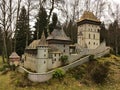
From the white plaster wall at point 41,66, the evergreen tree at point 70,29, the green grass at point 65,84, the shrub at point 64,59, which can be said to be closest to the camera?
the green grass at point 65,84

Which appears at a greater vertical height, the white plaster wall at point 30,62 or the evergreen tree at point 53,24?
the evergreen tree at point 53,24

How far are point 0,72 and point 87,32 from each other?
51.3ft

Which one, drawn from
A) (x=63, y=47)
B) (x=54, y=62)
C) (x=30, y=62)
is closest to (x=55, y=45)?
(x=63, y=47)

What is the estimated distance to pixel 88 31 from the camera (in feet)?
121

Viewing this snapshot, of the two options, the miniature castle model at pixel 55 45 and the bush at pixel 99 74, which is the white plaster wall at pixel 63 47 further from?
the bush at pixel 99 74

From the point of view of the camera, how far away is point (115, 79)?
1085 inches

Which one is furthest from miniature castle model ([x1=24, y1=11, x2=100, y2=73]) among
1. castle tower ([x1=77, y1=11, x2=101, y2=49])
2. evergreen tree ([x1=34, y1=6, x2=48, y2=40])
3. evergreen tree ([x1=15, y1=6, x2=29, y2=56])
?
evergreen tree ([x1=34, y1=6, x2=48, y2=40])

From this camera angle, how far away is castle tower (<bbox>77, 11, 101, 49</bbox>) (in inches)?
1453

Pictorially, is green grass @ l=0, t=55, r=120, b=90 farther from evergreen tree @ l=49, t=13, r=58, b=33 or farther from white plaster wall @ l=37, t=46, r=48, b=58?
evergreen tree @ l=49, t=13, r=58, b=33

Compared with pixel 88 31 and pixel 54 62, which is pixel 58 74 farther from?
pixel 88 31

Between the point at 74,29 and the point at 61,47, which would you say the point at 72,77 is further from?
the point at 74,29

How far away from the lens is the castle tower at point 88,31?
3691 cm

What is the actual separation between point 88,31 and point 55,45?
8.36m

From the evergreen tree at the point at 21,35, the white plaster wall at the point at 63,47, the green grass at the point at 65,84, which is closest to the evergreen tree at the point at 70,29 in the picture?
the evergreen tree at the point at 21,35
